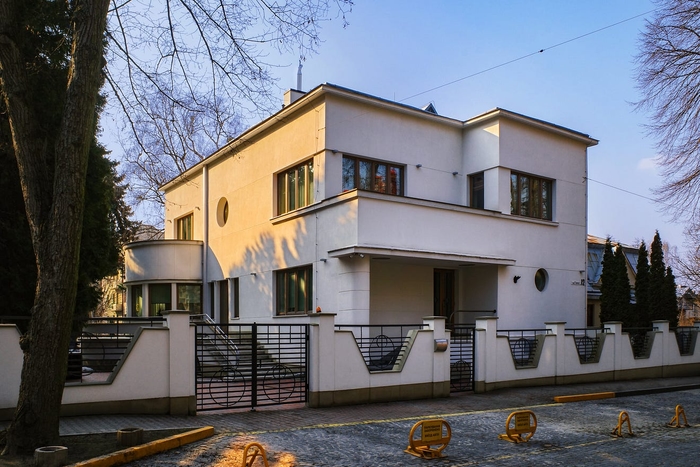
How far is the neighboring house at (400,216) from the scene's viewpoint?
56.9ft

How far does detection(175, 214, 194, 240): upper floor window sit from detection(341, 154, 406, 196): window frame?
12.0 meters

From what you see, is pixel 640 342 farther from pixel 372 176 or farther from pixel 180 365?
pixel 180 365

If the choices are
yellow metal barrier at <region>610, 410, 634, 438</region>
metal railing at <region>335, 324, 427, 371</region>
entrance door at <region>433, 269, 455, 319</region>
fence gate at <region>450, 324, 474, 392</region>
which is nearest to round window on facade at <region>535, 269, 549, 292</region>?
entrance door at <region>433, 269, 455, 319</region>

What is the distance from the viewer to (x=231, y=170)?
24578mm

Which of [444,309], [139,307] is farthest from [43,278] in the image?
[139,307]

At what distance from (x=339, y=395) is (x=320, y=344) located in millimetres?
1212

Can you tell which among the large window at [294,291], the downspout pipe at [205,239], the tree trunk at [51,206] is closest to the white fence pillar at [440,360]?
the large window at [294,291]

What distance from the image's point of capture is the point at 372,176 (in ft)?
64.0

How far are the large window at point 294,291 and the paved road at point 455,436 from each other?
6.51 meters

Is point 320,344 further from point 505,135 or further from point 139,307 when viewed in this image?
point 139,307

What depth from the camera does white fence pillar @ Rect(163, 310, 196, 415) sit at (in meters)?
11.0

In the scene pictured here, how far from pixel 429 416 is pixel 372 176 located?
9.46m

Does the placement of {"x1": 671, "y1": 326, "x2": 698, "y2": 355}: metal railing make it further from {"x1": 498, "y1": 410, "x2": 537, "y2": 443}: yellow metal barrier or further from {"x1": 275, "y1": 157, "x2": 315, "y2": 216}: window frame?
{"x1": 498, "y1": 410, "x2": 537, "y2": 443}: yellow metal barrier

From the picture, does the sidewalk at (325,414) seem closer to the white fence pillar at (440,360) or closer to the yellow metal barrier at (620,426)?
the white fence pillar at (440,360)
